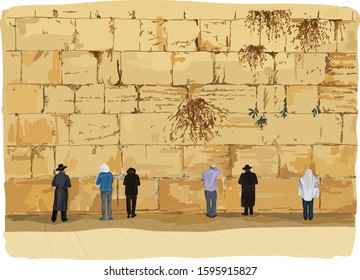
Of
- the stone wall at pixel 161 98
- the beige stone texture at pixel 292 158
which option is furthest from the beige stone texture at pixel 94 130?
the beige stone texture at pixel 292 158

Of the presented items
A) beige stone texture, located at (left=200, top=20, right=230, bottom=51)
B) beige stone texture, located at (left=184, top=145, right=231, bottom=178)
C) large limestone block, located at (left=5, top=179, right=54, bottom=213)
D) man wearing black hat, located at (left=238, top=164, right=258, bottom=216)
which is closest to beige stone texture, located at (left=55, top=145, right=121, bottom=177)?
large limestone block, located at (left=5, top=179, right=54, bottom=213)

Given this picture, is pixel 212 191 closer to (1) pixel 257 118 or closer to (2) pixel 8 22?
(1) pixel 257 118

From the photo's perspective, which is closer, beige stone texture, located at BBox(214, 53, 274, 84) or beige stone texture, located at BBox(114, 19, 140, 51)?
beige stone texture, located at BBox(114, 19, 140, 51)

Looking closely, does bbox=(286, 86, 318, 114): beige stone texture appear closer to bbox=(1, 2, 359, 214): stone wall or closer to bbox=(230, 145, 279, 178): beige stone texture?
bbox=(1, 2, 359, 214): stone wall

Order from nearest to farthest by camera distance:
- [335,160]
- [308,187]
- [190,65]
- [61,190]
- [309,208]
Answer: [61,190], [308,187], [309,208], [190,65], [335,160]

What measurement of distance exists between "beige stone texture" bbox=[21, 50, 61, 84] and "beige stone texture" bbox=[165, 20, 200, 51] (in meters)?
2.62

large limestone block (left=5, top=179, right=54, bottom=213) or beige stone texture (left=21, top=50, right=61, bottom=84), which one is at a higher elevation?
beige stone texture (left=21, top=50, right=61, bottom=84)

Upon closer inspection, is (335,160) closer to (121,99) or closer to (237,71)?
(237,71)

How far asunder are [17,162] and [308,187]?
676 cm

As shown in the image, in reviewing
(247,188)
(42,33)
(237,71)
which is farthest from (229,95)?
(42,33)

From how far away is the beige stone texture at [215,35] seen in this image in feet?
76.6

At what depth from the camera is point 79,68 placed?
23250 millimetres

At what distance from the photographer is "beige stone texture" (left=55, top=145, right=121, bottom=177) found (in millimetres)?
23312

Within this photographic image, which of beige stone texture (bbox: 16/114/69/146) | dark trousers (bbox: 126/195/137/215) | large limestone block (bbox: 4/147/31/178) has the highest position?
beige stone texture (bbox: 16/114/69/146)
